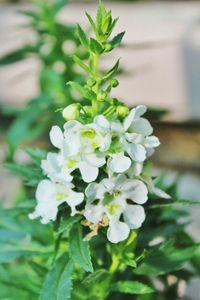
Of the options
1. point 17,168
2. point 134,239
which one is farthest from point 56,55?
point 134,239

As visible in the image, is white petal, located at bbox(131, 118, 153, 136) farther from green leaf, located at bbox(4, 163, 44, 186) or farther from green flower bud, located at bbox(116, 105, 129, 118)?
green leaf, located at bbox(4, 163, 44, 186)

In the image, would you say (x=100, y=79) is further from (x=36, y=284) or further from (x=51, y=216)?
(x=36, y=284)

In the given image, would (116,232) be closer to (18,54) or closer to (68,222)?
(68,222)

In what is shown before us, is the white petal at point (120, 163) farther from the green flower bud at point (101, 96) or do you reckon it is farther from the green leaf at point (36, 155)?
the green leaf at point (36, 155)

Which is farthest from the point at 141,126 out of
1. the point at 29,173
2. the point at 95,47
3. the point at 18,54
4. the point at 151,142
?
the point at 18,54

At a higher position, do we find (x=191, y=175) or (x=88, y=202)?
(x=88, y=202)

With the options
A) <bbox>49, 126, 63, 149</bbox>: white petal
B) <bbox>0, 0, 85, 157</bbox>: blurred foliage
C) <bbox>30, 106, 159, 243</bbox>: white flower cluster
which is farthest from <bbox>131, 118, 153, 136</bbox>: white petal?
<bbox>0, 0, 85, 157</bbox>: blurred foliage

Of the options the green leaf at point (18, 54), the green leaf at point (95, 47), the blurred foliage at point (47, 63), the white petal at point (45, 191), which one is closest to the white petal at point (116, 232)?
the white petal at point (45, 191)
